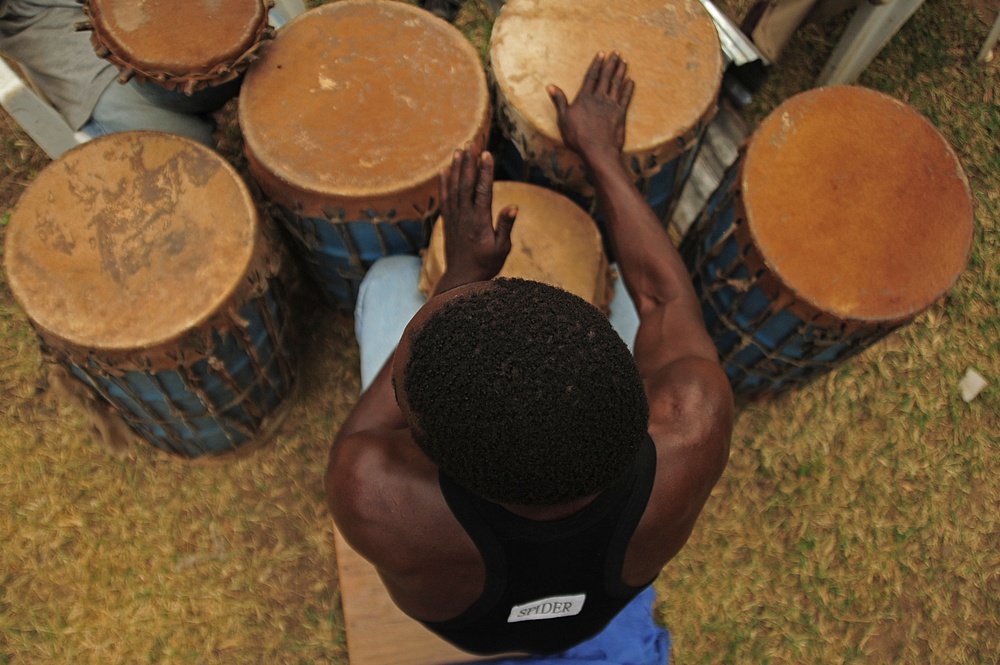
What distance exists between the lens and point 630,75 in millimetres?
1990

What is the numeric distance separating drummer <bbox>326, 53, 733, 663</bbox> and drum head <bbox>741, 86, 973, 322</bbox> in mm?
337

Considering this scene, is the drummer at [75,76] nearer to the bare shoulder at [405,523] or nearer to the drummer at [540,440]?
the drummer at [540,440]

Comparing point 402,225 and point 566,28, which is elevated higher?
point 566,28

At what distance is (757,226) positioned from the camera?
6.28 ft

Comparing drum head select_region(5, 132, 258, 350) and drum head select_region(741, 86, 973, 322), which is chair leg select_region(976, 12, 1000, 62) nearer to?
drum head select_region(741, 86, 973, 322)

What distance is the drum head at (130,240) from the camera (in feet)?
5.84

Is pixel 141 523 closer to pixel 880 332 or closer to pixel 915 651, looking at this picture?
pixel 880 332

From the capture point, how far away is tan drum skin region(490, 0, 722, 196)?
1.94m

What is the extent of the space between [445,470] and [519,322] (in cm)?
27

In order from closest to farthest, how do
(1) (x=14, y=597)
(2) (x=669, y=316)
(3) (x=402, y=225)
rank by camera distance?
(2) (x=669, y=316)
(3) (x=402, y=225)
(1) (x=14, y=597)

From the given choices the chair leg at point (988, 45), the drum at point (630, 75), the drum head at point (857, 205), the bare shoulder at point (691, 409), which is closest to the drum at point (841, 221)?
the drum head at point (857, 205)

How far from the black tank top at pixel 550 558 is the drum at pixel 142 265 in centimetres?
90

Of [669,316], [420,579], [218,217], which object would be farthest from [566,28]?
[420,579]

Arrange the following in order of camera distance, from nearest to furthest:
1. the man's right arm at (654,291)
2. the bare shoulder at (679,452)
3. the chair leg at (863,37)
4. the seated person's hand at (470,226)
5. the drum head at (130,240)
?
the bare shoulder at (679,452) < the man's right arm at (654,291) < the seated person's hand at (470,226) < the drum head at (130,240) < the chair leg at (863,37)
